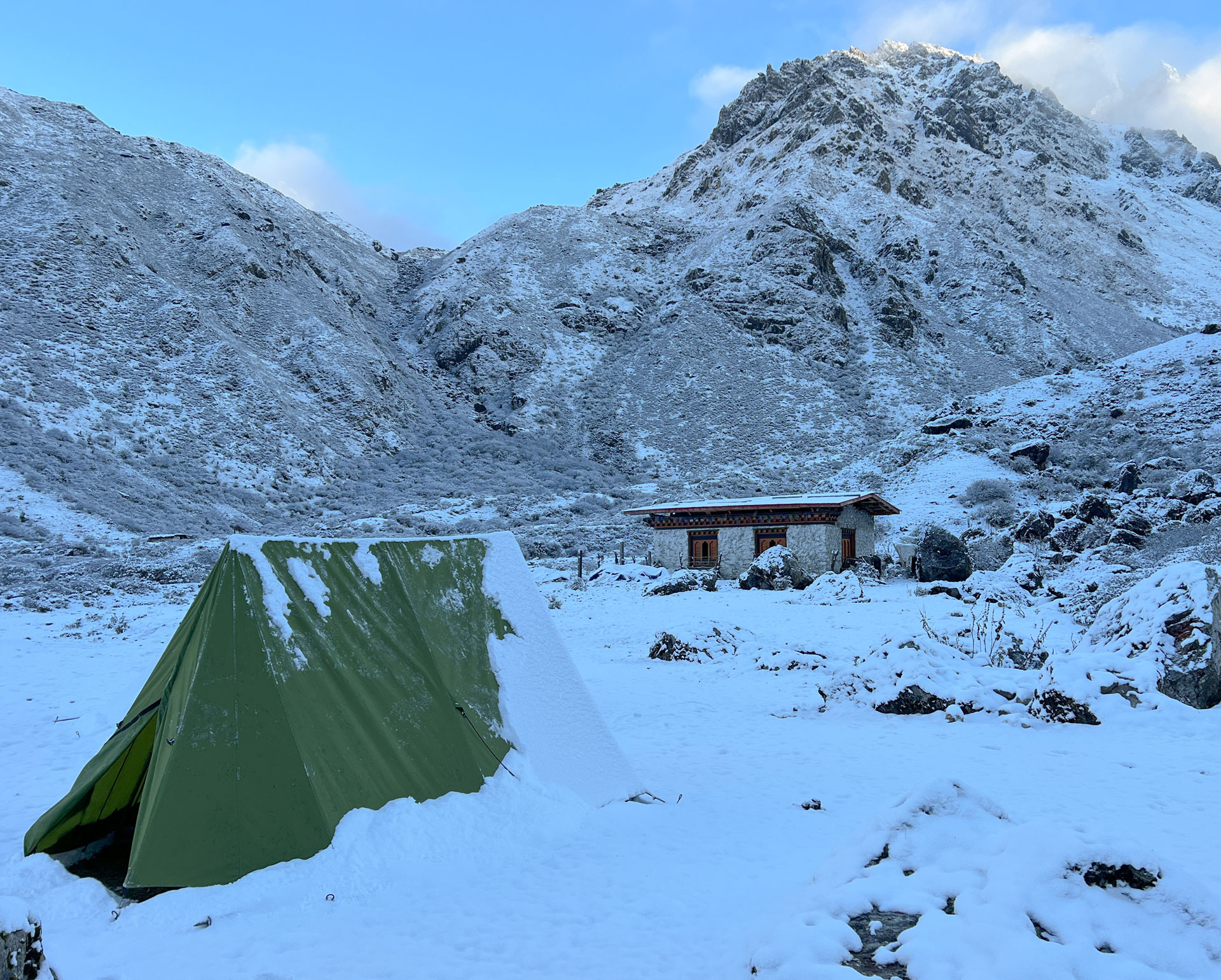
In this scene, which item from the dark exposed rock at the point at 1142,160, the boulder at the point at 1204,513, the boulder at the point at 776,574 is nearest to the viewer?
the boulder at the point at 1204,513

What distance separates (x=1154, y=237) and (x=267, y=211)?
94626 mm

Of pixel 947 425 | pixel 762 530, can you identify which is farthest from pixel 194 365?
pixel 947 425

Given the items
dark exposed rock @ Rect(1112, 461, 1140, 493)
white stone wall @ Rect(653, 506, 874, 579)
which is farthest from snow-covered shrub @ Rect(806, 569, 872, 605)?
dark exposed rock @ Rect(1112, 461, 1140, 493)

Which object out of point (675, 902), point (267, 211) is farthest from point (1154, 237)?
point (675, 902)

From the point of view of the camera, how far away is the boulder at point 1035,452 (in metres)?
37.6

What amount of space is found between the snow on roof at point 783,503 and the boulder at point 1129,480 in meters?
9.86

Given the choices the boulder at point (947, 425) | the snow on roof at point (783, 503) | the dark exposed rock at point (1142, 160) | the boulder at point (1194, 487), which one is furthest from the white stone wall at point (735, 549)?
the dark exposed rock at point (1142, 160)

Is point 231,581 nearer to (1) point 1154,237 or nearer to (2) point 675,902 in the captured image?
(2) point 675,902

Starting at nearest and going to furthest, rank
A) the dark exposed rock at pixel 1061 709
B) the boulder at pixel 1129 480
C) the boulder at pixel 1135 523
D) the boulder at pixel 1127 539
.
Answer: the dark exposed rock at pixel 1061 709 < the boulder at pixel 1127 539 < the boulder at pixel 1135 523 < the boulder at pixel 1129 480

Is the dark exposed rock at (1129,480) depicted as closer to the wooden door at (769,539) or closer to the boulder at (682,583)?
the wooden door at (769,539)

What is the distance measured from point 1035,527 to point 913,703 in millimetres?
21756

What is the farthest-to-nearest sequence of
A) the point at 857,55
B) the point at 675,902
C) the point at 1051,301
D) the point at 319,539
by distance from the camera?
the point at 857,55 → the point at 1051,301 → the point at 319,539 → the point at 675,902

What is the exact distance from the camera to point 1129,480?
31.5 meters

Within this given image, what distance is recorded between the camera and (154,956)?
4051mm
